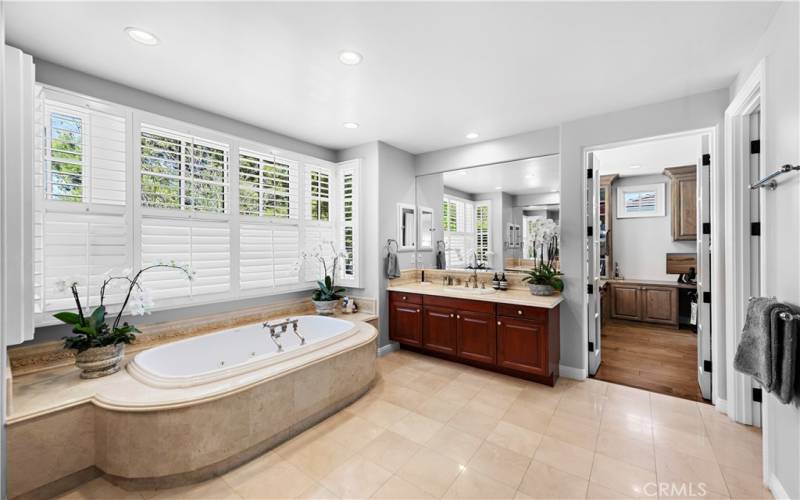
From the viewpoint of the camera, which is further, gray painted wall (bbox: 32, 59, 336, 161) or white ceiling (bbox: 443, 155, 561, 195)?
white ceiling (bbox: 443, 155, 561, 195)

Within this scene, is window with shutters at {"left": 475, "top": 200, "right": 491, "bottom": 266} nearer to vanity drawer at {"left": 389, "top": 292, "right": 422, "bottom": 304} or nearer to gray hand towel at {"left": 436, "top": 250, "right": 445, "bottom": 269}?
gray hand towel at {"left": 436, "top": 250, "right": 445, "bottom": 269}

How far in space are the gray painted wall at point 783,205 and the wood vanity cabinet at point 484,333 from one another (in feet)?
4.72

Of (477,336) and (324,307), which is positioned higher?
(324,307)

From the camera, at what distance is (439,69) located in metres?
2.30

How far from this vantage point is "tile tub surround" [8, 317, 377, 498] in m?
1.71

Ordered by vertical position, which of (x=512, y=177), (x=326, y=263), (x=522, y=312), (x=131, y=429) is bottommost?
(x=131, y=429)

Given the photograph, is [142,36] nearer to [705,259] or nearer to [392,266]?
[392,266]

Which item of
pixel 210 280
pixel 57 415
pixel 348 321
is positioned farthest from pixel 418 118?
pixel 57 415

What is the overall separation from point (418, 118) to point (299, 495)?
309 centimetres

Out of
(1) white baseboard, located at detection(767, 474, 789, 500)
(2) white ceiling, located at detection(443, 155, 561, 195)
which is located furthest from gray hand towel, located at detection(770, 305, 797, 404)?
(2) white ceiling, located at detection(443, 155, 561, 195)

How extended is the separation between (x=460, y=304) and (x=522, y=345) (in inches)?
28.8

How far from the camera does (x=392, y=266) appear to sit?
3971 millimetres

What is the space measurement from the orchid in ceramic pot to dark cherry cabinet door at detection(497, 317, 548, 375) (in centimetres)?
187

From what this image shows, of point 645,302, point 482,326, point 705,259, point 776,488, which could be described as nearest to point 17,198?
point 482,326
